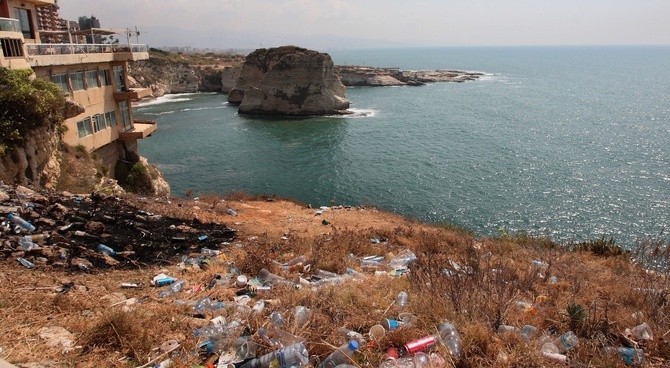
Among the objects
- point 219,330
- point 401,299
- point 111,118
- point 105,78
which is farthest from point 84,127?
point 401,299

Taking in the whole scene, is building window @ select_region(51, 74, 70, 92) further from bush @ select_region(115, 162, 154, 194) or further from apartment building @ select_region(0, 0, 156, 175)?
bush @ select_region(115, 162, 154, 194)

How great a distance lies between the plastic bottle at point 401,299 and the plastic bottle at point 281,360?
1633mm

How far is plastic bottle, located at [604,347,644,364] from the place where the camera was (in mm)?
4129

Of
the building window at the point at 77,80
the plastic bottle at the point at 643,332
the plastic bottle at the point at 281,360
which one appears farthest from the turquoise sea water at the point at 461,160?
the plastic bottle at the point at 281,360

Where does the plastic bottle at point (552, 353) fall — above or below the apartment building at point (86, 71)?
below

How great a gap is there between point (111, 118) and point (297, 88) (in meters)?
36.8

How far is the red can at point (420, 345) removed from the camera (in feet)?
13.6

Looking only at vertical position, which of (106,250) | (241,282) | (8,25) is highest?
(8,25)

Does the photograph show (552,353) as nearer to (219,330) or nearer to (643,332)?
(643,332)

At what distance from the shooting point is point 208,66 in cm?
8212

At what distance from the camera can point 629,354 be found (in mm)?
4215

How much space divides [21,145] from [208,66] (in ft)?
248

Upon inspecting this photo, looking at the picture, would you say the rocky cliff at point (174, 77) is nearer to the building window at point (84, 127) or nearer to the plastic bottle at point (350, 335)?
the building window at point (84, 127)

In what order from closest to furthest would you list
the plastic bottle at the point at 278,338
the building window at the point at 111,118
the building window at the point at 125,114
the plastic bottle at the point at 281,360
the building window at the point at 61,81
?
the plastic bottle at the point at 281,360, the plastic bottle at the point at 278,338, the building window at the point at 61,81, the building window at the point at 111,118, the building window at the point at 125,114
